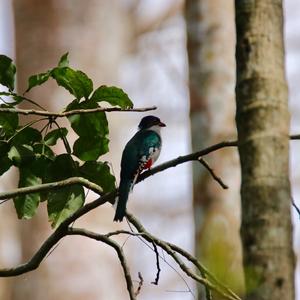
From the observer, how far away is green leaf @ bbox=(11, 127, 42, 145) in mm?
3531

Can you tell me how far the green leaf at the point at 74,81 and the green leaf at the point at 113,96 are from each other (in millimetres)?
24

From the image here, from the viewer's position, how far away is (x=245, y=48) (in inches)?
81.1

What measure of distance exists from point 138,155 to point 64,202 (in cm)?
102

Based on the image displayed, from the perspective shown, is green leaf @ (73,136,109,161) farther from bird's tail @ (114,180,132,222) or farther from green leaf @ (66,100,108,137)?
bird's tail @ (114,180,132,222)

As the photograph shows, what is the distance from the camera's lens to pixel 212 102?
5.42 m

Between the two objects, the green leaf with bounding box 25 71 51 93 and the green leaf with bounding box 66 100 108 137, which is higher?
the green leaf with bounding box 25 71 51 93

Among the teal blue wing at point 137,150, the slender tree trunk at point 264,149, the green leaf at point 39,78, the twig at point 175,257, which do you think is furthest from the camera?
the teal blue wing at point 137,150

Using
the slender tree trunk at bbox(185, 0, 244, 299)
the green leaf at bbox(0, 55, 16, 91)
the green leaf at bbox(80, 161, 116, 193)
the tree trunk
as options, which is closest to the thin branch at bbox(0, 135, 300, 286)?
the green leaf at bbox(80, 161, 116, 193)

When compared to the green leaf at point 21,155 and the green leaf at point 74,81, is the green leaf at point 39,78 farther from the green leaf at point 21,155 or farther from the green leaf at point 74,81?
the green leaf at point 21,155

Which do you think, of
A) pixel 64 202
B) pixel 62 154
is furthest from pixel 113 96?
pixel 64 202

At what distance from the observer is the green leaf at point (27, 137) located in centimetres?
353

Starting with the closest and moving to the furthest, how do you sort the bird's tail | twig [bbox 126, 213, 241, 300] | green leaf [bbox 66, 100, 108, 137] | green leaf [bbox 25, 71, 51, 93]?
twig [bbox 126, 213, 241, 300], green leaf [bbox 25, 71, 51, 93], green leaf [bbox 66, 100, 108, 137], the bird's tail

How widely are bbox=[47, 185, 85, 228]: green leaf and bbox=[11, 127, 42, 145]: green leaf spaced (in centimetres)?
16

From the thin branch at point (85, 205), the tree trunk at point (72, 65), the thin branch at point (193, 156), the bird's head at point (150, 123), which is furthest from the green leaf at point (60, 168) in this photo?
the tree trunk at point (72, 65)
